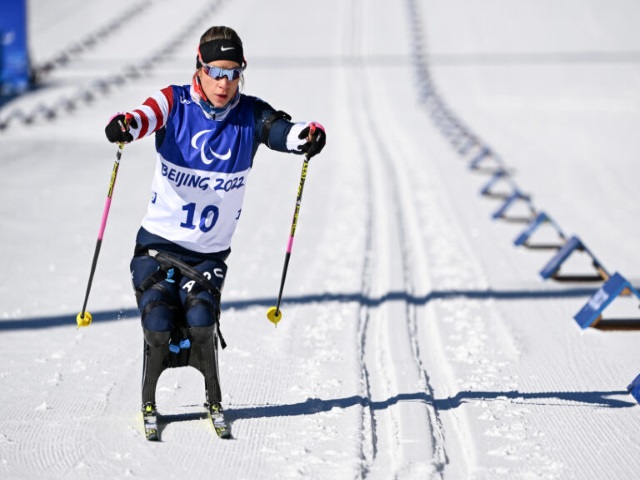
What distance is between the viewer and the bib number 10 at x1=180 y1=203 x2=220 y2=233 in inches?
176

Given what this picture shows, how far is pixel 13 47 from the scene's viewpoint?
69.8 ft

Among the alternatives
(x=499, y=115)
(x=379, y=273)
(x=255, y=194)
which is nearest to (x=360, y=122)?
(x=499, y=115)

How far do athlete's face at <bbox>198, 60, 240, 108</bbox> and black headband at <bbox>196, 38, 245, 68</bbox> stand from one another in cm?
2

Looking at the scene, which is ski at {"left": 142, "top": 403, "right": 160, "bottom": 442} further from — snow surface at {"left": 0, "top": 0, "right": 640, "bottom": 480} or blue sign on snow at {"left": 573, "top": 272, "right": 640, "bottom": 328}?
blue sign on snow at {"left": 573, "top": 272, "right": 640, "bottom": 328}

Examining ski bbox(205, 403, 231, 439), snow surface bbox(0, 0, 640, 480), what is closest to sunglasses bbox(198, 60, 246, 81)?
ski bbox(205, 403, 231, 439)

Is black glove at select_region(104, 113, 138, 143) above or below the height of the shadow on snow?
above

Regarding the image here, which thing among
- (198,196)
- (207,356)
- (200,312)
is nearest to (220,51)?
(198,196)

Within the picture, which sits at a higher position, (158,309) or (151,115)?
(151,115)

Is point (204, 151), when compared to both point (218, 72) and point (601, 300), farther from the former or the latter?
point (601, 300)

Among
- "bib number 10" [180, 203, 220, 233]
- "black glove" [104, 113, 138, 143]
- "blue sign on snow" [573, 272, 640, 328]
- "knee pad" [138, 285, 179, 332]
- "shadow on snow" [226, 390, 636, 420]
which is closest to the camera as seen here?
"black glove" [104, 113, 138, 143]

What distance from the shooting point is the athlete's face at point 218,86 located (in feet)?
14.2

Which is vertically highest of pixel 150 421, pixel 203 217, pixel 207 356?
pixel 203 217

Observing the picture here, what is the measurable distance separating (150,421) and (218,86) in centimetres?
180

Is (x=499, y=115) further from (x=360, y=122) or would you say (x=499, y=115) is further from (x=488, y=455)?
(x=488, y=455)
